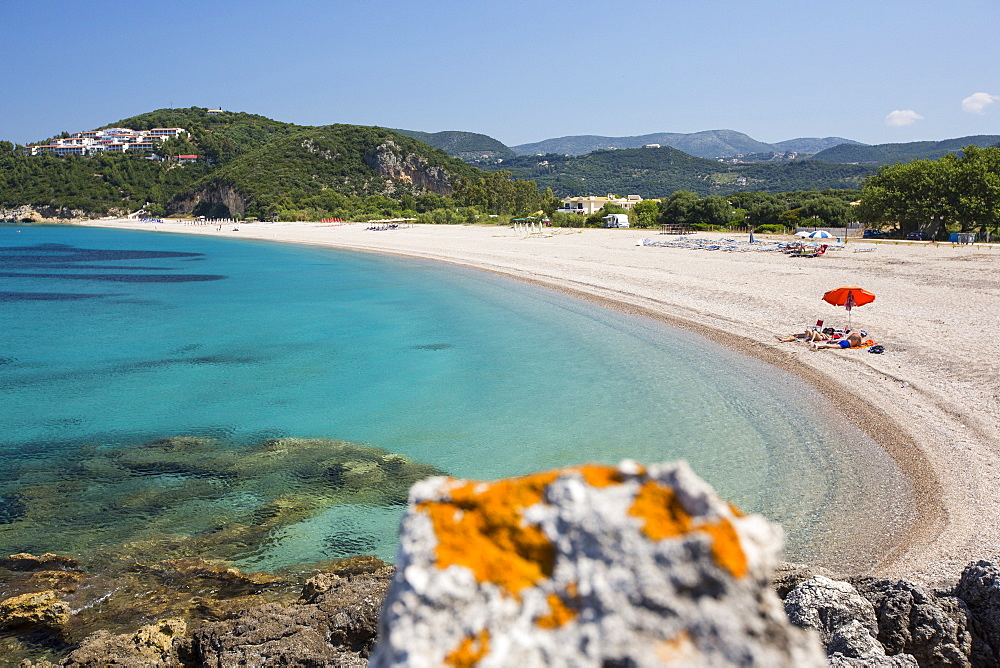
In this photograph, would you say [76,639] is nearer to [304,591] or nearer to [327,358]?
[304,591]

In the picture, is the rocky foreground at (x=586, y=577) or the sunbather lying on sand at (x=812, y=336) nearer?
the rocky foreground at (x=586, y=577)

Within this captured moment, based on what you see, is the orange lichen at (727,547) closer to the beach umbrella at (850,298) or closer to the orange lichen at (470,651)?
the orange lichen at (470,651)

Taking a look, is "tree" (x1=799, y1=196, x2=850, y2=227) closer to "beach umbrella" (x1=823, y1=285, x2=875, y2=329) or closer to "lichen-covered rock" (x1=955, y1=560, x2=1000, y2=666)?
"beach umbrella" (x1=823, y1=285, x2=875, y2=329)

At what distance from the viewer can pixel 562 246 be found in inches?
2068

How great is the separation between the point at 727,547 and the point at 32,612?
781 cm

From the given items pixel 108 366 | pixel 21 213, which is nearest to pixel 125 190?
pixel 21 213

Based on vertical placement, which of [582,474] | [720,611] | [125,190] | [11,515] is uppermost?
[125,190]

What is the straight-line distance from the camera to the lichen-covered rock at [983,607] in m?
5.24

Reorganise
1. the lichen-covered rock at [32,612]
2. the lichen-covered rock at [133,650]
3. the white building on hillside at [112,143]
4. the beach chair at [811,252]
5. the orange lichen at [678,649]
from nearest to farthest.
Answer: the orange lichen at [678,649], the lichen-covered rock at [133,650], the lichen-covered rock at [32,612], the beach chair at [811,252], the white building on hillside at [112,143]

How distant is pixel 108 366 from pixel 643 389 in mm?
15566

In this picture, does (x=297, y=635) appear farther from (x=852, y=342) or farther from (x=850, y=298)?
(x=850, y=298)

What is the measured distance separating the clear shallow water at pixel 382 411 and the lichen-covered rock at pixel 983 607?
8.18 ft

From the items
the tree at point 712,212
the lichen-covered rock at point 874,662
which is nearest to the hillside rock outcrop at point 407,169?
the tree at point 712,212

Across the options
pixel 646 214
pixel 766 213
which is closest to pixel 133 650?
pixel 766 213
